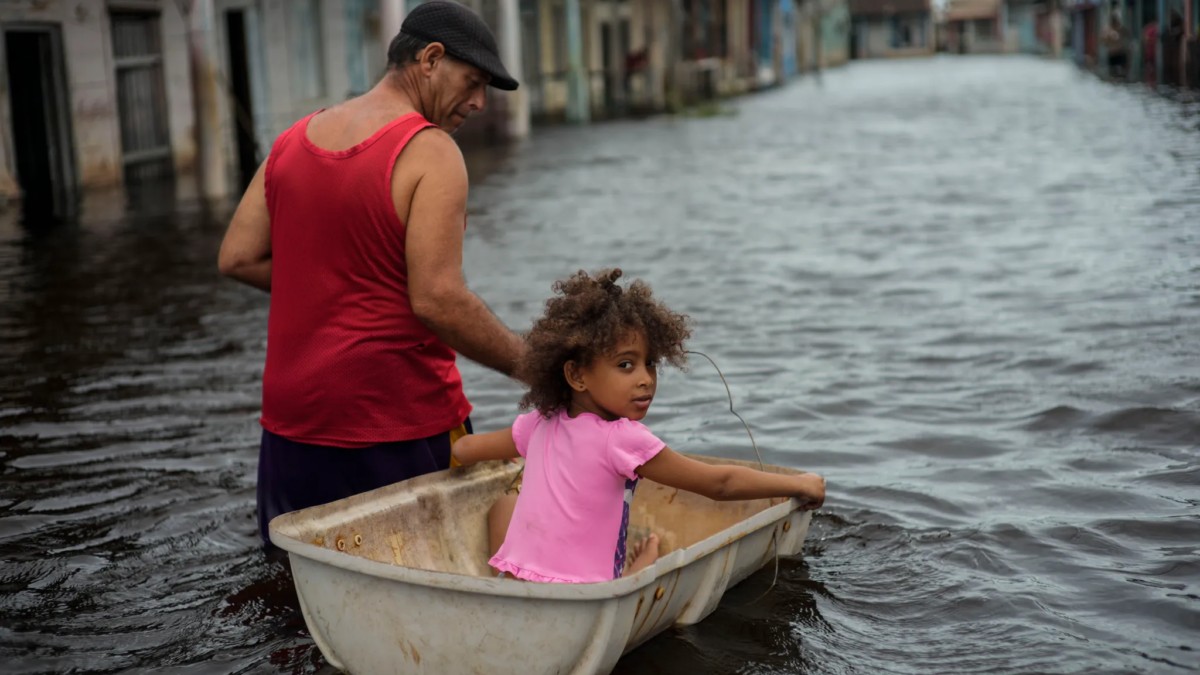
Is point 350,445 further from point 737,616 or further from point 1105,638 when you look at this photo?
point 1105,638

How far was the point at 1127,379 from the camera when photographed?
20.0 ft

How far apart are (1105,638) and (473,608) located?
1.66 m

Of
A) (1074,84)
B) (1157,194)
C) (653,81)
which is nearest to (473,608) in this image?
(1157,194)

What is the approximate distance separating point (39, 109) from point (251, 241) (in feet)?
41.6

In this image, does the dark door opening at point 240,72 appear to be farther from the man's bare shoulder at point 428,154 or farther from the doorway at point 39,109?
the man's bare shoulder at point 428,154

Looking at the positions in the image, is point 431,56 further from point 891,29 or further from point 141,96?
point 891,29

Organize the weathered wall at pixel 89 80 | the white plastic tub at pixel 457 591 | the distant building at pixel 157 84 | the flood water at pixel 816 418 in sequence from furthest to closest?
the weathered wall at pixel 89 80
the distant building at pixel 157 84
the flood water at pixel 816 418
the white plastic tub at pixel 457 591

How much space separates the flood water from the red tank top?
628 millimetres

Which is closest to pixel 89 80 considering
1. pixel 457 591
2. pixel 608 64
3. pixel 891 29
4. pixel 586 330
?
pixel 586 330

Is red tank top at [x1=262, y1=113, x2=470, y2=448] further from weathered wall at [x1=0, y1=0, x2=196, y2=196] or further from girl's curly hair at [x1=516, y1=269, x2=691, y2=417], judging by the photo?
weathered wall at [x1=0, y1=0, x2=196, y2=196]

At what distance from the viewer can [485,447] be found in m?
3.57

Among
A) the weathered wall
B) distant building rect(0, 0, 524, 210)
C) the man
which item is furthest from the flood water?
the weathered wall

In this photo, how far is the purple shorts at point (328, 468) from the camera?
11.6 feet

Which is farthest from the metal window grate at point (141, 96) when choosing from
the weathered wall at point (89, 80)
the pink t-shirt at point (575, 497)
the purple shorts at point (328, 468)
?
the pink t-shirt at point (575, 497)
